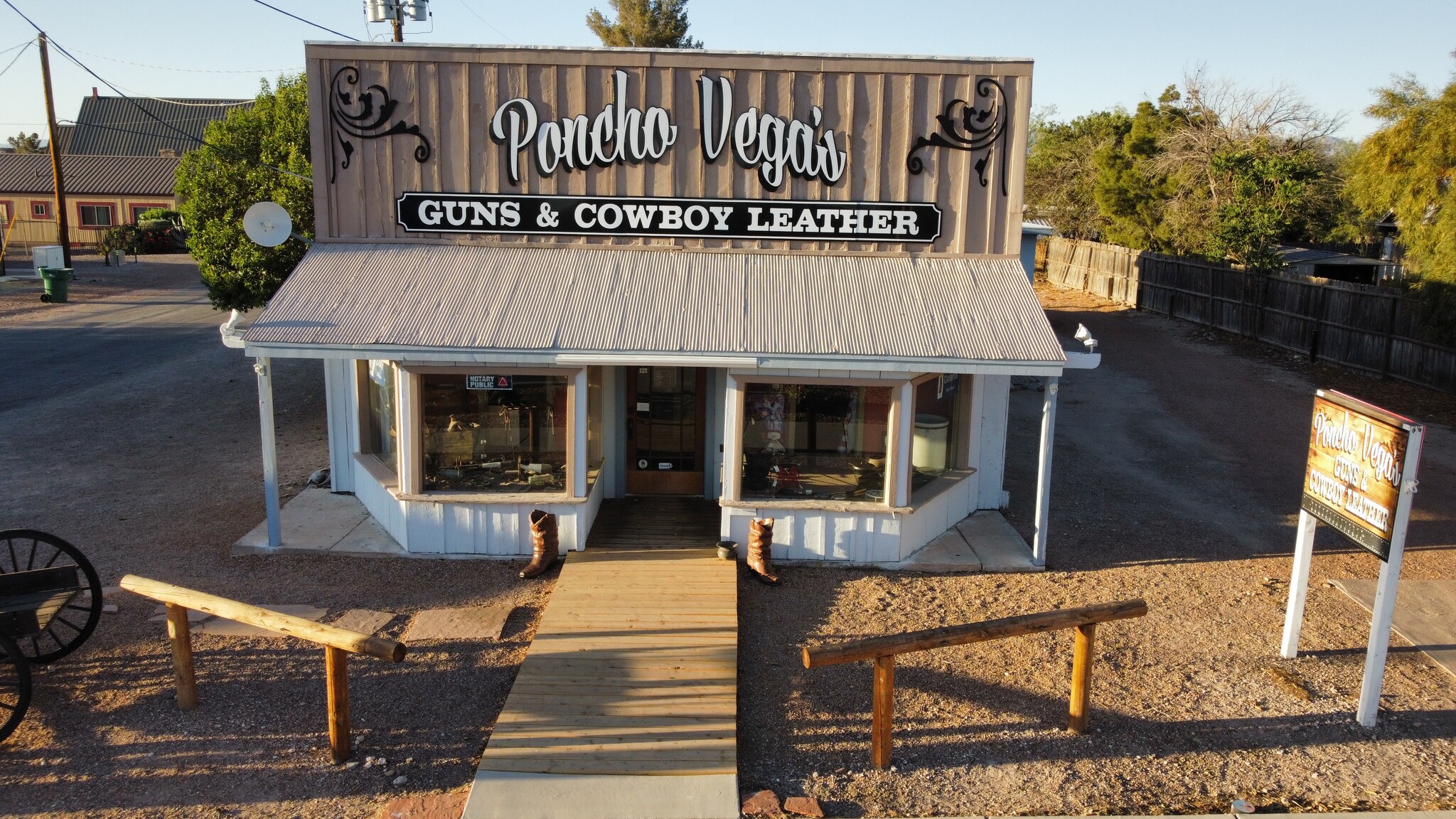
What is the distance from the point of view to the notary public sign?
7.30 meters

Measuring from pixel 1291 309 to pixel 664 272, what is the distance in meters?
19.5

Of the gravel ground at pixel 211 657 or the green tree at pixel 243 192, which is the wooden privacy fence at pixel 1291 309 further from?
the green tree at pixel 243 192

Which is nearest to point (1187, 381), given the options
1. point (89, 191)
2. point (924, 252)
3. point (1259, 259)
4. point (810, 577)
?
point (1259, 259)

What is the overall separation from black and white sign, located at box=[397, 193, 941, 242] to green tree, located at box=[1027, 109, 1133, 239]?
31012 millimetres

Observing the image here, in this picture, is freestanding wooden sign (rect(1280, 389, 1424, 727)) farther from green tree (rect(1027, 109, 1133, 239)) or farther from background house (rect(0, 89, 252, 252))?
background house (rect(0, 89, 252, 252))

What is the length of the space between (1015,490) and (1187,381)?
1019 cm

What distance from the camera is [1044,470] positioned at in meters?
10.2

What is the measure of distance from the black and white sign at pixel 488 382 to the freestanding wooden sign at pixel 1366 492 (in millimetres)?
7399

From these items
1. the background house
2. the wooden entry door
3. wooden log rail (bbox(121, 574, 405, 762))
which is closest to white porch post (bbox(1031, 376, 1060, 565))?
the wooden entry door

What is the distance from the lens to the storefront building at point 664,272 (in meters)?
10.2

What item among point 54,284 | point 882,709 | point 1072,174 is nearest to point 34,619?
point 882,709

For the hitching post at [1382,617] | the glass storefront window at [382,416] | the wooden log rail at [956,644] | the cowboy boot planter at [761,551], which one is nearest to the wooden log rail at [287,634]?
the wooden log rail at [956,644]

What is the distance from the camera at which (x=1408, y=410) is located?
59.7ft

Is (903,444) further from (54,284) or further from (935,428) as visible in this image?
(54,284)
